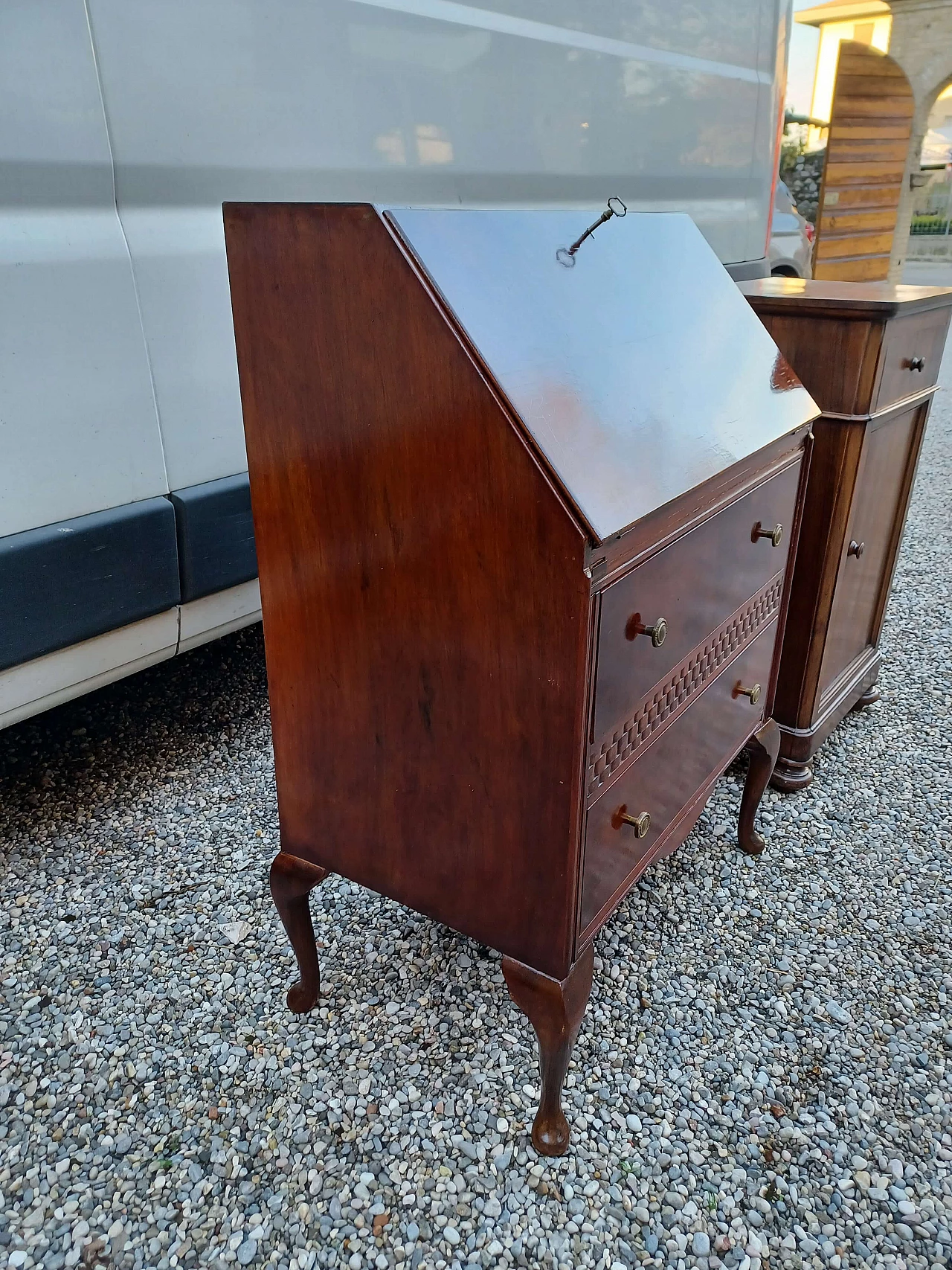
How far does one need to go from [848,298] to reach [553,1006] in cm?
164

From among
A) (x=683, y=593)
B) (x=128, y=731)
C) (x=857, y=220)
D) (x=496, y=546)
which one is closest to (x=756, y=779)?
(x=683, y=593)

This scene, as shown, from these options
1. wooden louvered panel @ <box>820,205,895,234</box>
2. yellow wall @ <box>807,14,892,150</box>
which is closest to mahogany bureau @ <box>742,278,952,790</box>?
wooden louvered panel @ <box>820,205,895,234</box>

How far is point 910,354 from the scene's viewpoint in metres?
2.13

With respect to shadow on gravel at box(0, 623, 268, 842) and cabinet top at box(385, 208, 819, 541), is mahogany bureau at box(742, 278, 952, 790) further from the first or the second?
shadow on gravel at box(0, 623, 268, 842)

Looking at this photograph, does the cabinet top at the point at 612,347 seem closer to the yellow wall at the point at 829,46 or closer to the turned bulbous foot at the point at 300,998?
the turned bulbous foot at the point at 300,998

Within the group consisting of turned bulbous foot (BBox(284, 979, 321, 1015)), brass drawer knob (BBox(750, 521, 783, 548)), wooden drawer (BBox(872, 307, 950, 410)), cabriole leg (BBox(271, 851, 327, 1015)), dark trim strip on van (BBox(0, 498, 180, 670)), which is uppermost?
wooden drawer (BBox(872, 307, 950, 410))

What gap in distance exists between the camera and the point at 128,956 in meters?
1.76

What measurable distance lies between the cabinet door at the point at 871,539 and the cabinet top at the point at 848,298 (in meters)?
0.27

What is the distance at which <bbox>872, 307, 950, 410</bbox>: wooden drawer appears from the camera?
2.01 meters

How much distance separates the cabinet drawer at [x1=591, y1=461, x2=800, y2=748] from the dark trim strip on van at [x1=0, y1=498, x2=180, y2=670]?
3.84ft

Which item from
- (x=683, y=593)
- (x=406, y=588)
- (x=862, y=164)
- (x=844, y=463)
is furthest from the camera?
(x=862, y=164)

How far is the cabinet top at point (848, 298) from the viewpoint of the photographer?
1.92 m

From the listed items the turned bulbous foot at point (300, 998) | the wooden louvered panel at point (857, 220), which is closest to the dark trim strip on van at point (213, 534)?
the turned bulbous foot at point (300, 998)

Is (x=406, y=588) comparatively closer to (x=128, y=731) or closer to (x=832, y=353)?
(x=832, y=353)
